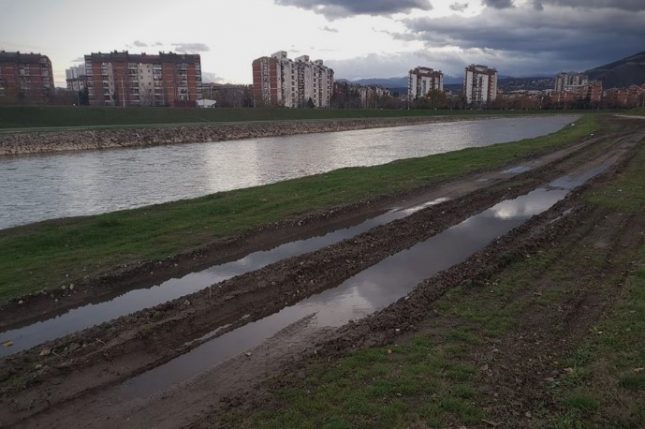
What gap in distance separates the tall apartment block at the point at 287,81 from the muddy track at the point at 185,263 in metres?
141

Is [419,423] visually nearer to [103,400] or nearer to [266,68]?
[103,400]

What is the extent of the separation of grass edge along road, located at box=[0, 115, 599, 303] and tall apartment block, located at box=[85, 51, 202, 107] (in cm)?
12590

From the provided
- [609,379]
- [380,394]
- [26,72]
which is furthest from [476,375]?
[26,72]

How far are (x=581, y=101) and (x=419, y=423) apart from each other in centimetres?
19059

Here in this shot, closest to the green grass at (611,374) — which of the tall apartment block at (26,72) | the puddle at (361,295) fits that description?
the puddle at (361,295)

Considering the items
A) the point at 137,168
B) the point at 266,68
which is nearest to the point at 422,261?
the point at 137,168

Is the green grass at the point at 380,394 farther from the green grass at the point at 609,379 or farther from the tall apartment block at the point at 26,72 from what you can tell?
the tall apartment block at the point at 26,72

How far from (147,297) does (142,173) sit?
77.7 feet

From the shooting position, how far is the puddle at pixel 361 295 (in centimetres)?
729

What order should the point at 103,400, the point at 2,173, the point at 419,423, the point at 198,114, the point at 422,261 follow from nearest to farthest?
1. the point at 419,423
2. the point at 103,400
3. the point at 422,261
4. the point at 2,173
5. the point at 198,114

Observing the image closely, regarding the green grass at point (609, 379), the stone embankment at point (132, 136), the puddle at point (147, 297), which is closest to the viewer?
the green grass at point (609, 379)

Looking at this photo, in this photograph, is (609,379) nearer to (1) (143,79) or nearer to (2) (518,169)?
(2) (518,169)

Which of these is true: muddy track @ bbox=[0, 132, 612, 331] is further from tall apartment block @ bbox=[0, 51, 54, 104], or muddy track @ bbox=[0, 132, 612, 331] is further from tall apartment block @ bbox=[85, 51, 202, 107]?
tall apartment block @ bbox=[85, 51, 202, 107]

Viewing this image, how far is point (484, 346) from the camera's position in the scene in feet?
24.1
